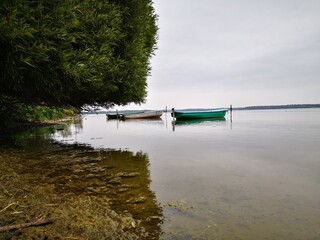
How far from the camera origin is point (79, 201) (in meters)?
5.11

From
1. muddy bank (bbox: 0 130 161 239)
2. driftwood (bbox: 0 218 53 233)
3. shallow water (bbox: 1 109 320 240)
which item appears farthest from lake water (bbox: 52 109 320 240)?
driftwood (bbox: 0 218 53 233)

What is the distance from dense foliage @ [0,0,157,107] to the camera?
8.75m

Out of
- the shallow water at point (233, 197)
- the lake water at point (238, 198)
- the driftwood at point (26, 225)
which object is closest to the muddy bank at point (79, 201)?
the driftwood at point (26, 225)

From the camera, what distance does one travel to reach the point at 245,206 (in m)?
5.11

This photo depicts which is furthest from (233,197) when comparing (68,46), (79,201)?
(68,46)

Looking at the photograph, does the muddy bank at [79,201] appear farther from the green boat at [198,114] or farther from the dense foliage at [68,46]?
the green boat at [198,114]

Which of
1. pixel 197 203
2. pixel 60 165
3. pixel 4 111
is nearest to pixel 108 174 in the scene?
pixel 60 165

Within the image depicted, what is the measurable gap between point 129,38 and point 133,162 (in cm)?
813

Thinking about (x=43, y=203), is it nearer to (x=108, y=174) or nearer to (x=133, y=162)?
(x=108, y=174)

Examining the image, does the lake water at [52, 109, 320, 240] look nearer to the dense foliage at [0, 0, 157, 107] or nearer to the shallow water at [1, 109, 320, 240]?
the shallow water at [1, 109, 320, 240]

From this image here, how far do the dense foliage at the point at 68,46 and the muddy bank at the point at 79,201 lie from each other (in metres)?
3.84

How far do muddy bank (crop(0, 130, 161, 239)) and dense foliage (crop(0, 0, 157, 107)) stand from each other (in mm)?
3841

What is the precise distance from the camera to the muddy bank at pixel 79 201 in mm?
3799

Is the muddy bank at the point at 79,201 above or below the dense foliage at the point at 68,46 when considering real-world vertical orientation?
below
